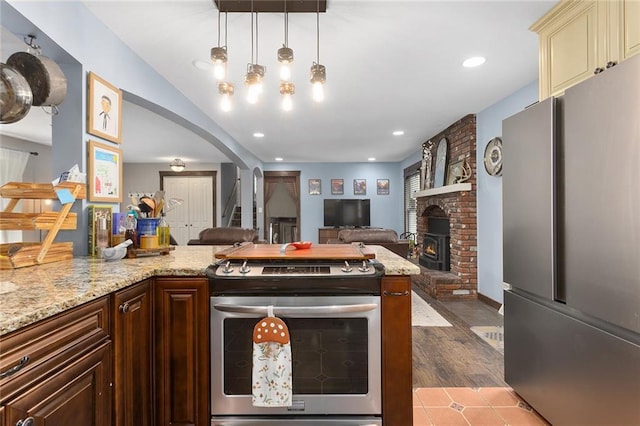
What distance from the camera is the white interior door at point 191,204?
8.73 meters

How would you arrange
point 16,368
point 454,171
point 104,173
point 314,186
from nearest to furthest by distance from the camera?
point 16,368, point 104,173, point 454,171, point 314,186

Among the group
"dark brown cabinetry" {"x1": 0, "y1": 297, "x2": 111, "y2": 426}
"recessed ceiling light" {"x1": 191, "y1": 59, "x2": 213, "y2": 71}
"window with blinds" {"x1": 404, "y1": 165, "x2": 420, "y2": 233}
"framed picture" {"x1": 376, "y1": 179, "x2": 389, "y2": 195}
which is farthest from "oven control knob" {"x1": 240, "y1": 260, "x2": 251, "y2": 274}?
"framed picture" {"x1": 376, "y1": 179, "x2": 389, "y2": 195}

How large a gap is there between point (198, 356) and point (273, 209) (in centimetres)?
851

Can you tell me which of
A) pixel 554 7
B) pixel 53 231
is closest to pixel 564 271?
pixel 554 7

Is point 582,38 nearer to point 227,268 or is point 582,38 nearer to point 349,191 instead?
point 227,268

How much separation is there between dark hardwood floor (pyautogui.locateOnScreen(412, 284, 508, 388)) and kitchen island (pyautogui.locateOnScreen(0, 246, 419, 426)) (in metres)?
0.92

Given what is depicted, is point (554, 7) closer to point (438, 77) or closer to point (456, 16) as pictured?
point (456, 16)

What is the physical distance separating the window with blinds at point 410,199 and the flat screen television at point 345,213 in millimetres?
1015

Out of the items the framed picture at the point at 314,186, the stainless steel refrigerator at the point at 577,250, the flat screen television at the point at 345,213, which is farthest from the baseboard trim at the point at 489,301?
the framed picture at the point at 314,186

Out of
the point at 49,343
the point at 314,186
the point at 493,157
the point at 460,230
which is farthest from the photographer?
the point at 314,186

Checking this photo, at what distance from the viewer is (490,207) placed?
395 centimetres

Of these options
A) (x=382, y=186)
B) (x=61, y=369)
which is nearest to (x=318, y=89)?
(x=61, y=369)

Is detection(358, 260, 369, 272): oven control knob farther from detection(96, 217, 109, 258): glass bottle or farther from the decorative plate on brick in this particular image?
the decorative plate on brick

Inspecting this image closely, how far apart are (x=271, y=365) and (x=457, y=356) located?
185cm
